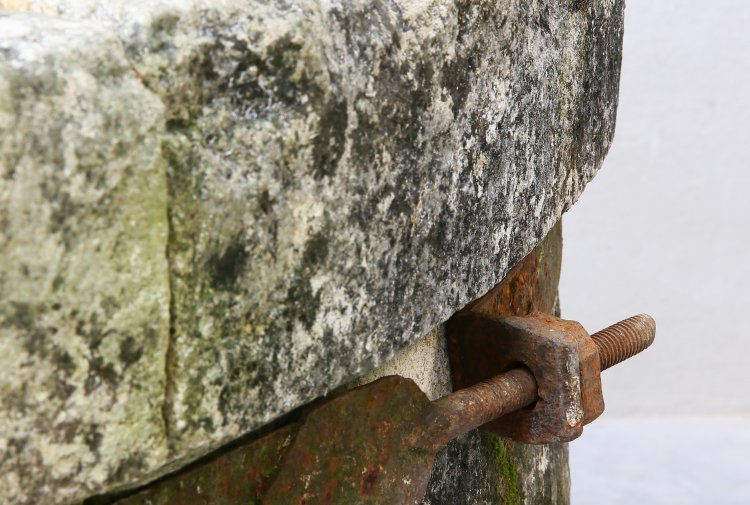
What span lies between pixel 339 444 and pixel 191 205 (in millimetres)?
254

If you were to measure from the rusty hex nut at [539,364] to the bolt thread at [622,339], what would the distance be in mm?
77

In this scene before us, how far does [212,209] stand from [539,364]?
1.39 feet

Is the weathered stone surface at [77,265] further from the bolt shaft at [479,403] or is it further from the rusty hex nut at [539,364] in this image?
the rusty hex nut at [539,364]

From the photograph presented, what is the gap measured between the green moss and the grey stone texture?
0.26 metres

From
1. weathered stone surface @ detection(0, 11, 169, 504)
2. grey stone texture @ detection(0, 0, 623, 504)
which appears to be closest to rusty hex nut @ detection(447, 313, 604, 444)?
grey stone texture @ detection(0, 0, 623, 504)

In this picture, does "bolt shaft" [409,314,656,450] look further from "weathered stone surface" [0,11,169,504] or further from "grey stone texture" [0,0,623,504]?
"weathered stone surface" [0,11,169,504]

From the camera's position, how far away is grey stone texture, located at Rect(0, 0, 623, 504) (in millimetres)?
603

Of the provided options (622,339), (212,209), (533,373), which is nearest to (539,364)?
(533,373)

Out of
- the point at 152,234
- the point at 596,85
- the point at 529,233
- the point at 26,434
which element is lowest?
the point at 26,434

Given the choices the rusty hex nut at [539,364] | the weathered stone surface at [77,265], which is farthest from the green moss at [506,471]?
the weathered stone surface at [77,265]

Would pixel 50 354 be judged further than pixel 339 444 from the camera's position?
Answer: No

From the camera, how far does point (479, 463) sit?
1064mm

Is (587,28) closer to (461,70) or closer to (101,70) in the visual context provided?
(461,70)

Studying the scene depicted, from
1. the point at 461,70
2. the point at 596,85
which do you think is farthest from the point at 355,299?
the point at 596,85
